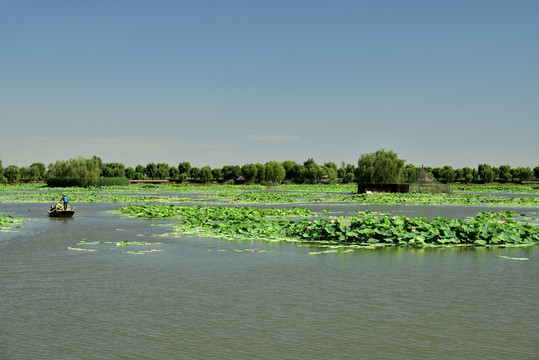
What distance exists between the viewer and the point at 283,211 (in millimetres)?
38125

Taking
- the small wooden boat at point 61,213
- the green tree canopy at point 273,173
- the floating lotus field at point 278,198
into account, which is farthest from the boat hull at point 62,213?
the green tree canopy at point 273,173

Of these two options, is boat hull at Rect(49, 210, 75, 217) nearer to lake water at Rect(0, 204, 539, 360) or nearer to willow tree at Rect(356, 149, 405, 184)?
lake water at Rect(0, 204, 539, 360)

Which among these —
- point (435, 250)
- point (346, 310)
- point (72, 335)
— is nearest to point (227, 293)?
point (346, 310)

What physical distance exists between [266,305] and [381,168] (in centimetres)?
7851

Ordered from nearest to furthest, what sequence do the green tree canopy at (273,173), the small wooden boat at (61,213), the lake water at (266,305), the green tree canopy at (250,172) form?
the lake water at (266,305)
the small wooden boat at (61,213)
the green tree canopy at (273,173)
the green tree canopy at (250,172)

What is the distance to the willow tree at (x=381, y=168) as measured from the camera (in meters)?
86.3

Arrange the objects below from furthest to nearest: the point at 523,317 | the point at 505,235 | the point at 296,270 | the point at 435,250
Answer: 1. the point at 505,235
2. the point at 435,250
3. the point at 296,270
4. the point at 523,317

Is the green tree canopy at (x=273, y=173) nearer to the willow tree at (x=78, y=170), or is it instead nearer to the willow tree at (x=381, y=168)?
the willow tree at (x=78, y=170)

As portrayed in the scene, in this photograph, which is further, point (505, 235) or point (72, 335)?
point (505, 235)

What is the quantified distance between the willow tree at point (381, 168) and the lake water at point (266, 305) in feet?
226

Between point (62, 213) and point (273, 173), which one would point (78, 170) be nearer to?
point (62, 213)

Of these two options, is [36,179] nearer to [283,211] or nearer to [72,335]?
[283,211]

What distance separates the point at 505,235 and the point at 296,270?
35.7 ft

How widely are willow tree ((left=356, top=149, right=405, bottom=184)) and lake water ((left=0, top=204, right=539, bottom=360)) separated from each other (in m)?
68.8
